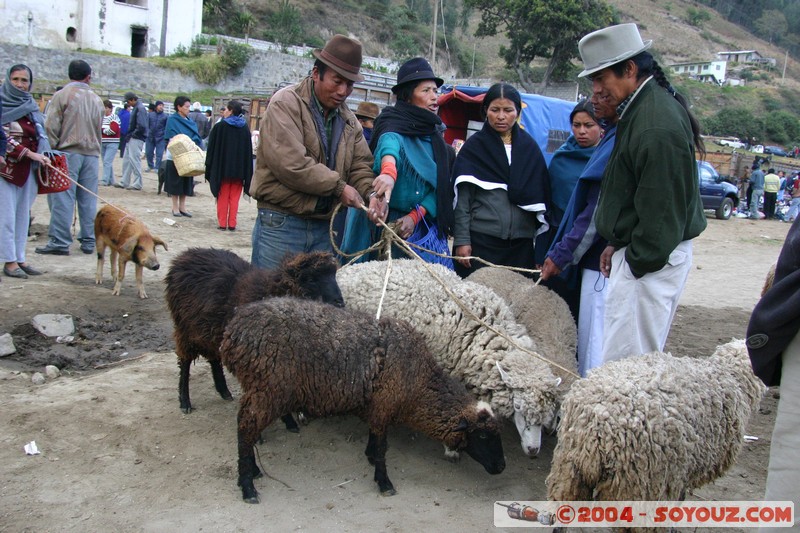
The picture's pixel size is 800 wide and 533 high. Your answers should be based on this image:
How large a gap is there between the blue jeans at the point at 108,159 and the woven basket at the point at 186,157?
331cm

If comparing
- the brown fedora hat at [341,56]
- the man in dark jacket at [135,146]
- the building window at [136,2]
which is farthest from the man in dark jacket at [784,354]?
the building window at [136,2]

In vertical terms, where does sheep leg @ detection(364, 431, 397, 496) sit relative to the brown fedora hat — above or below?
below

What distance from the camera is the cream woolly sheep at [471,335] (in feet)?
13.5

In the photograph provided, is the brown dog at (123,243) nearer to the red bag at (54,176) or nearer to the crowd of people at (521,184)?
the red bag at (54,176)


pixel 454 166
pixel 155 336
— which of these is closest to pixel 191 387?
pixel 155 336

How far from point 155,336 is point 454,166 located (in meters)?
3.68

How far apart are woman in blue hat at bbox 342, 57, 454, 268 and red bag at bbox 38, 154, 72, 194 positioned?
4.77 metres

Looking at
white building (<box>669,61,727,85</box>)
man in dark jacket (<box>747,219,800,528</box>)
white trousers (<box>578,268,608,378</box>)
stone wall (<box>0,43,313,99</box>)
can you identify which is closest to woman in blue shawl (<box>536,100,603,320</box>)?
white trousers (<box>578,268,608,378</box>)

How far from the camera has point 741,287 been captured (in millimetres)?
11680

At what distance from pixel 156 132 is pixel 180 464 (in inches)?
644

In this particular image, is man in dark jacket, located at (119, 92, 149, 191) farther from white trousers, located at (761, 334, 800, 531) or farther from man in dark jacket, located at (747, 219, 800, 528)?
white trousers, located at (761, 334, 800, 531)

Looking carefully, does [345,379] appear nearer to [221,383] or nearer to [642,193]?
[221,383]

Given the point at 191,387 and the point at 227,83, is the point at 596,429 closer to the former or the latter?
the point at 191,387

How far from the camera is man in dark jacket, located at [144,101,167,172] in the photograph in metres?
17.8
